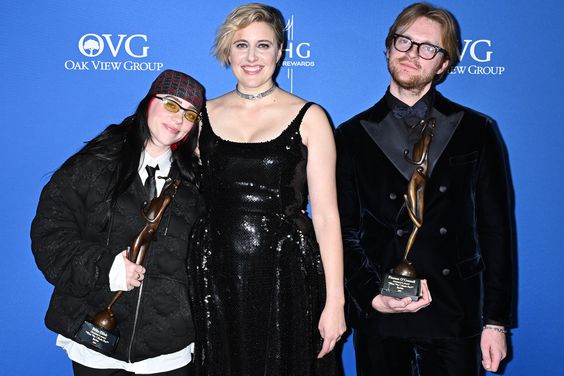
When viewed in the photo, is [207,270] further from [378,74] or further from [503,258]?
[378,74]

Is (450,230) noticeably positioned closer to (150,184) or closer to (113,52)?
(150,184)

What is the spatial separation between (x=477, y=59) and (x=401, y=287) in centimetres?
132

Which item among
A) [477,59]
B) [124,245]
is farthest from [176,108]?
[477,59]

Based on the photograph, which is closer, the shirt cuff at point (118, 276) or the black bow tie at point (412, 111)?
the shirt cuff at point (118, 276)

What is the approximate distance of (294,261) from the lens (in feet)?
6.97

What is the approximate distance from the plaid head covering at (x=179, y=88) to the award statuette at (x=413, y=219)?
2.55ft

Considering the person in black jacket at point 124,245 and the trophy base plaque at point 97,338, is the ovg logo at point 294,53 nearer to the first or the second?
the person in black jacket at point 124,245

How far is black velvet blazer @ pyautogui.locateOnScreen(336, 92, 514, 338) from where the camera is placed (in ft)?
6.73

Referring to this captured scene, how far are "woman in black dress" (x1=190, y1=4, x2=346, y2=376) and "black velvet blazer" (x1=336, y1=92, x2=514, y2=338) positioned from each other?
0.16 m

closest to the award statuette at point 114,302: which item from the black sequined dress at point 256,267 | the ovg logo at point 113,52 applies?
the black sequined dress at point 256,267

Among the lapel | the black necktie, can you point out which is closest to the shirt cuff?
the black necktie

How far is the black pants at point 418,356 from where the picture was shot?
2.05 meters

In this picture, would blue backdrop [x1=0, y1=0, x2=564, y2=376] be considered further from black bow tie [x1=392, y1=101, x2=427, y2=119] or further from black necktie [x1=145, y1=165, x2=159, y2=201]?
black necktie [x1=145, y1=165, x2=159, y2=201]

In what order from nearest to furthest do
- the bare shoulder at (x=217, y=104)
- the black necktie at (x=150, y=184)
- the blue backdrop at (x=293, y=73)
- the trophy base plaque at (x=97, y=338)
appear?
the trophy base plaque at (x=97, y=338) < the black necktie at (x=150, y=184) < the bare shoulder at (x=217, y=104) < the blue backdrop at (x=293, y=73)
